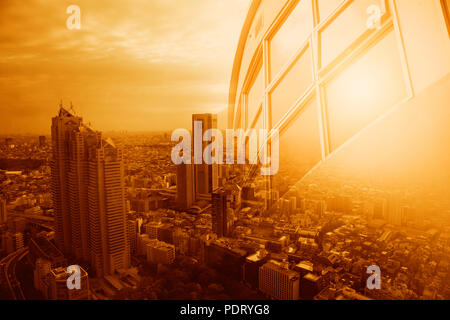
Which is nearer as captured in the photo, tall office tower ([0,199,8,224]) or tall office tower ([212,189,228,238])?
tall office tower ([0,199,8,224])

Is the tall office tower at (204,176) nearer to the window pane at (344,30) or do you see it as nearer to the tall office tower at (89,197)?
the tall office tower at (89,197)

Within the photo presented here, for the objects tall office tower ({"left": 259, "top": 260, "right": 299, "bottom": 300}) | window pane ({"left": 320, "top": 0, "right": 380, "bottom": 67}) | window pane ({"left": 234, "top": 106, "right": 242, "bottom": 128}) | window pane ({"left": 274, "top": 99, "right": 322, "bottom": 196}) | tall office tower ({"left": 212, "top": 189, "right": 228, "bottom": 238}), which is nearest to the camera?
window pane ({"left": 320, "top": 0, "right": 380, "bottom": 67})

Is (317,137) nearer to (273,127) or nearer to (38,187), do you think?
(273,127)

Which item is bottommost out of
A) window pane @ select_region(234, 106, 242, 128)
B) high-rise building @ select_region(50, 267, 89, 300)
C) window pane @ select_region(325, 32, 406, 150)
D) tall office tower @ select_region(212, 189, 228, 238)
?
high-rise building @ select_region(50, 267, 89, 300)

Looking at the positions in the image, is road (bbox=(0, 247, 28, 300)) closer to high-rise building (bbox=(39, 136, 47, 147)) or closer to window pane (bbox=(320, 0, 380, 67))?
high-rise building (bbox=(39, 136, 47, 147))

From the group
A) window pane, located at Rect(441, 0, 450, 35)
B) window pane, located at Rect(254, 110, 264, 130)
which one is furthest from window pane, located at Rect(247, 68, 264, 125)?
window pane, located at Rect(441, 0, 450, 35)

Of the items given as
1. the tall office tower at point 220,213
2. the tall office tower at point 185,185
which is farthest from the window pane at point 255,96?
the tall office tower at point 185,185
